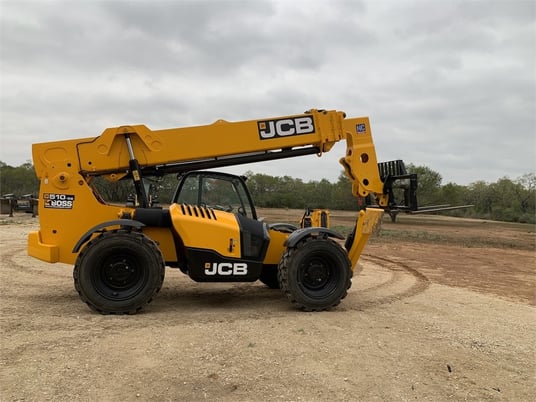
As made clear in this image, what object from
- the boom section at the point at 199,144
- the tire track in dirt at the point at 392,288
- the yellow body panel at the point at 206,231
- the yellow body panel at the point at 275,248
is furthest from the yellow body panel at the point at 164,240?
the tire track in dirt at the point at 392,288

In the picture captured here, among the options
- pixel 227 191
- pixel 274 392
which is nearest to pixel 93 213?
pixel 227 191

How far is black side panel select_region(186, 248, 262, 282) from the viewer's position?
644 centimetres

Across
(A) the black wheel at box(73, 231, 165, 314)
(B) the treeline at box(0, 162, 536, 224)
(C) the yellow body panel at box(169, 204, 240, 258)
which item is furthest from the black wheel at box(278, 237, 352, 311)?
(B) the treeline at box(0, 162, 536, 224)

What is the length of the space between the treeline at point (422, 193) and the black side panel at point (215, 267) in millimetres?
36425

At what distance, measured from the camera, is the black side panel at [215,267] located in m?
6.44

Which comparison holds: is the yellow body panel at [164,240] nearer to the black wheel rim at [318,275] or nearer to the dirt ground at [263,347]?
the dirt ground at [263,347]

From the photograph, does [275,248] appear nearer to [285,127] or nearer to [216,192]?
[216,192]

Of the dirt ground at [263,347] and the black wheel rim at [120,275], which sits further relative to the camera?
the black wheel rim at [120,275]

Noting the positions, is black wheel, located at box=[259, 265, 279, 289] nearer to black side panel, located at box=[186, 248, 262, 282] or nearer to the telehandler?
the telehandler

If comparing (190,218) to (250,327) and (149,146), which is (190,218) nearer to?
(149,146)

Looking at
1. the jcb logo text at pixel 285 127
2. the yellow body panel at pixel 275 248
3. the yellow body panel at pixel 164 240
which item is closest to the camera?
the yellow body panel at pixel 164 240

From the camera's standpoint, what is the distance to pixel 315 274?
6.76 meters

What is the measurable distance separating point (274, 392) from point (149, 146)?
172 inches

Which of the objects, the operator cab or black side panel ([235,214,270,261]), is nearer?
black side panel ([235,214,270,261])
